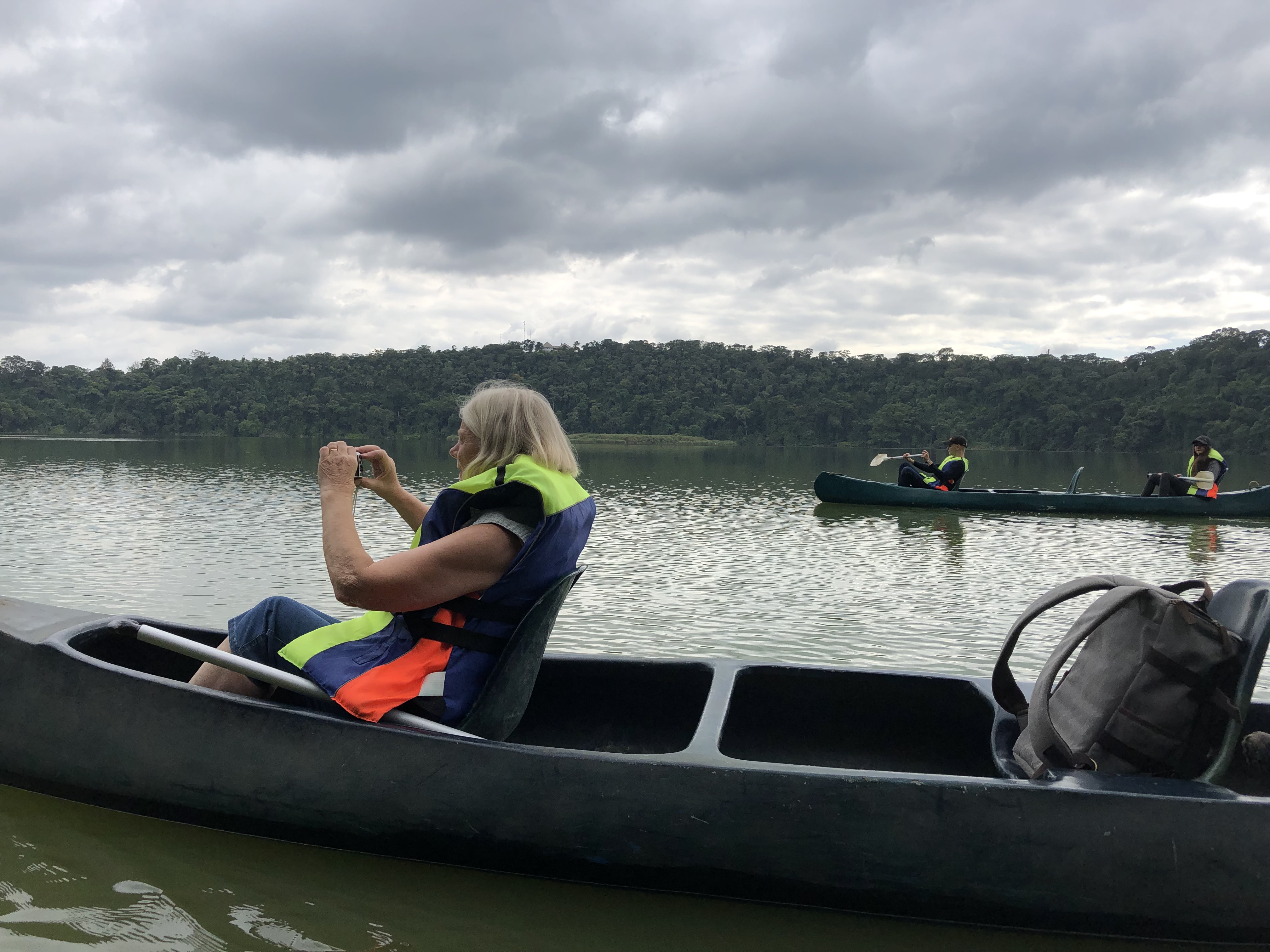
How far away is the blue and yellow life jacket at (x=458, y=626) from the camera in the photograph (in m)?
2.84

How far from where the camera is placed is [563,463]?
296 centimetres

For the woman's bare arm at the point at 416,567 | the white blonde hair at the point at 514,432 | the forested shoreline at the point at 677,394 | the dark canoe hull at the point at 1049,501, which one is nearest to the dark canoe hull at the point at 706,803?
the woman's bare arm at the point at 416,567

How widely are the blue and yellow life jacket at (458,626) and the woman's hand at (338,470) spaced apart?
0.87 feet

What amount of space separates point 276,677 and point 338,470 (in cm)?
66

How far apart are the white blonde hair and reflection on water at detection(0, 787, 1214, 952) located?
1325mm

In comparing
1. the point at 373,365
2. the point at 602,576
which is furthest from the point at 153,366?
the point at 602,576

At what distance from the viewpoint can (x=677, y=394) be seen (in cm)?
9275

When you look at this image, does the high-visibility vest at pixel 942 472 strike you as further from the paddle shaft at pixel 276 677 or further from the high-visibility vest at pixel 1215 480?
the paddle shaft at pixel 276 677

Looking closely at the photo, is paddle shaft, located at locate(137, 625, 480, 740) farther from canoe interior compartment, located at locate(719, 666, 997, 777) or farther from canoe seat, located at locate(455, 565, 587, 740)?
canoe interior compartment, located at locate(719, 666, 997, 777)

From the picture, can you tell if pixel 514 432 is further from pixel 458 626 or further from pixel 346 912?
pixel 346 912

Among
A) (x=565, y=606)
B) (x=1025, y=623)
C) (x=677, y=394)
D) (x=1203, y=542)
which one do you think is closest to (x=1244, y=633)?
(x=1025, y=623)

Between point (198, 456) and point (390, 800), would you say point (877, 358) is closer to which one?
point (198, 456)

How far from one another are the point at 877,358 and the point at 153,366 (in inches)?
2995

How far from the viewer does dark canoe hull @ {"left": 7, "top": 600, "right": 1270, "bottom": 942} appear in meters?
2.59
